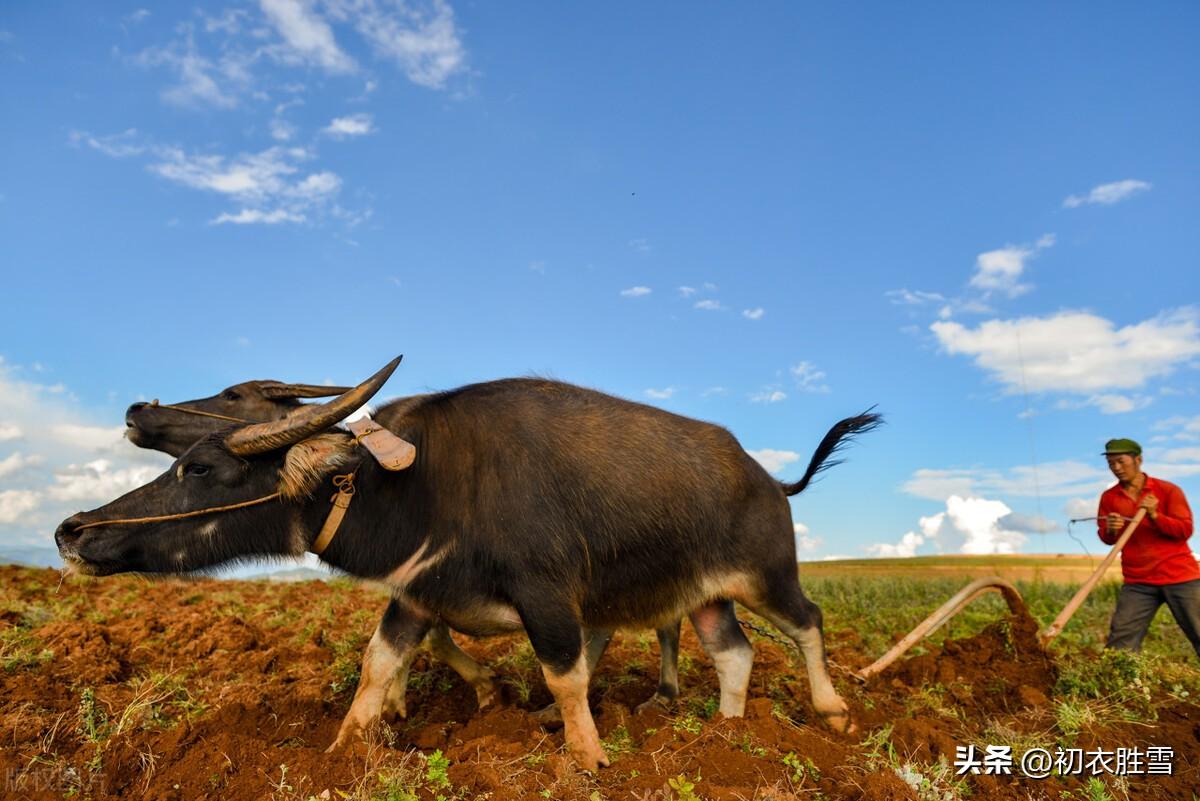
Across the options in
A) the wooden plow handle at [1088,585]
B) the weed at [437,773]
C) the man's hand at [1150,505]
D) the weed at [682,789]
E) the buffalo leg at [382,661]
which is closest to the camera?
the weed at [682,789]

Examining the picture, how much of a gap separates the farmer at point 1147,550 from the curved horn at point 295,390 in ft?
20.7

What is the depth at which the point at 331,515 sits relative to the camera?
4.06m

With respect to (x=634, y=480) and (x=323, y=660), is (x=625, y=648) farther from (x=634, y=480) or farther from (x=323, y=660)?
(x=634, y=480)

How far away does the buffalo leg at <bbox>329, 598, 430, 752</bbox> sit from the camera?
4.10 m

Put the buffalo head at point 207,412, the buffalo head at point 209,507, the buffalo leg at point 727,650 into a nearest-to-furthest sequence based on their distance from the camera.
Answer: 1. the buffalo head at point 209,507
2. the buffalo leg at point 727,650
3. the buffalo head at point 207,412

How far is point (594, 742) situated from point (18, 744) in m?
2.70

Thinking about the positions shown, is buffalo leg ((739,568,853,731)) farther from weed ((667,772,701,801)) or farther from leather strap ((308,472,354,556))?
leather strap ((308,472,354,556))

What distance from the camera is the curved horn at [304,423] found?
387 cm

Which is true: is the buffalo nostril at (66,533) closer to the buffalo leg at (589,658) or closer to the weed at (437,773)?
the weed at (437,773)

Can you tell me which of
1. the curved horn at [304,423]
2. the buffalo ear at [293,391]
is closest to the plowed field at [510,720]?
the curved horn at [304,423]

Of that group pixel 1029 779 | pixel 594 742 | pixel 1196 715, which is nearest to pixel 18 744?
pixel 594 742

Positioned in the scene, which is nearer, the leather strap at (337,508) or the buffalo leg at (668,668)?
the leather strap at (337,508)

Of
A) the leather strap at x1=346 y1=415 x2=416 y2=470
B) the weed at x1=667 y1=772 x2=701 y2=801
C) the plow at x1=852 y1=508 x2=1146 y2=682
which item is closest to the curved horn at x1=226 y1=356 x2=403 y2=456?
the leather strap at x1=346 y1=415 x2=416 y2=470

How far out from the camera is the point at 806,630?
491cm
